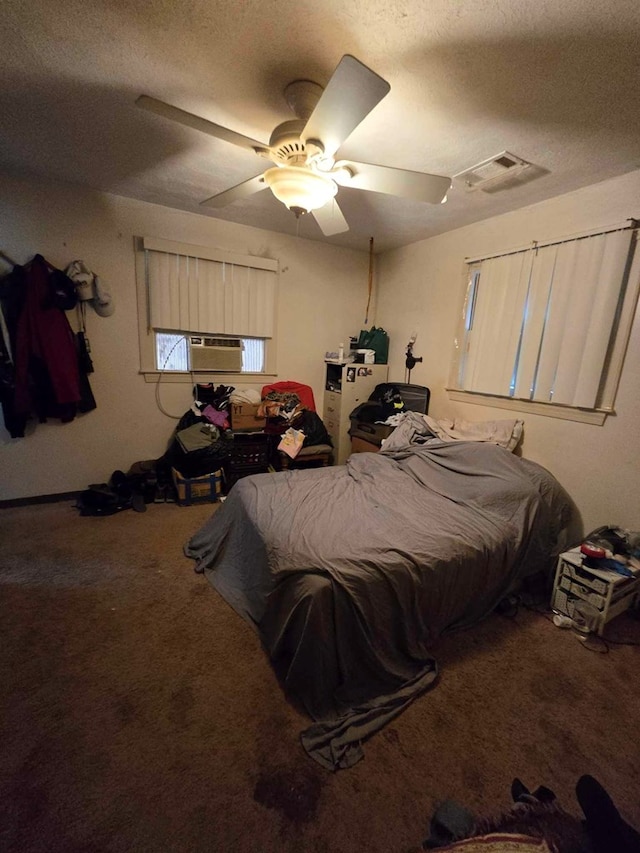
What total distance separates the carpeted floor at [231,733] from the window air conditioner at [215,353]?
213 cm

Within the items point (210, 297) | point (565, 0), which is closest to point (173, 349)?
point (210, 297)

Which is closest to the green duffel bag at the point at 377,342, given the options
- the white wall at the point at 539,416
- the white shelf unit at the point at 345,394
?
the white shelf unit at the point at 345,394

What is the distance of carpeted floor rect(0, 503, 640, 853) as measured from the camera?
103 cm

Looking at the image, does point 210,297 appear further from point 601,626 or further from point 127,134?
point 601,626

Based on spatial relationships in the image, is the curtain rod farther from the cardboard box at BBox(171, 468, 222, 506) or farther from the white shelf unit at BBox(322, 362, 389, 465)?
the cardboard box at BBox(171, 468, 222, 506)

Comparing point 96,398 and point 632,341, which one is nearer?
point 632,341

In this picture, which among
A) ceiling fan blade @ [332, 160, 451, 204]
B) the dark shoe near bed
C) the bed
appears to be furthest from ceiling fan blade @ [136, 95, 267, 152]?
the dark shoe near bed

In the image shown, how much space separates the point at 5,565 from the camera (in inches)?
84.1

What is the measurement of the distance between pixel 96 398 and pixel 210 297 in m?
1.41

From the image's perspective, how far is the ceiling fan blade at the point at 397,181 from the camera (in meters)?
1.54

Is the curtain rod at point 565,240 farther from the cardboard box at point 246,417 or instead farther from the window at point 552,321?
the cardboard box at point 246,417

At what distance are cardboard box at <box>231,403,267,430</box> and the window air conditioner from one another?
1.74 feet

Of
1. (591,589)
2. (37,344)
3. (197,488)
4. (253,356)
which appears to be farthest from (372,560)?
(37,344)

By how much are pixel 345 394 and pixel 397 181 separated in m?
2.26
